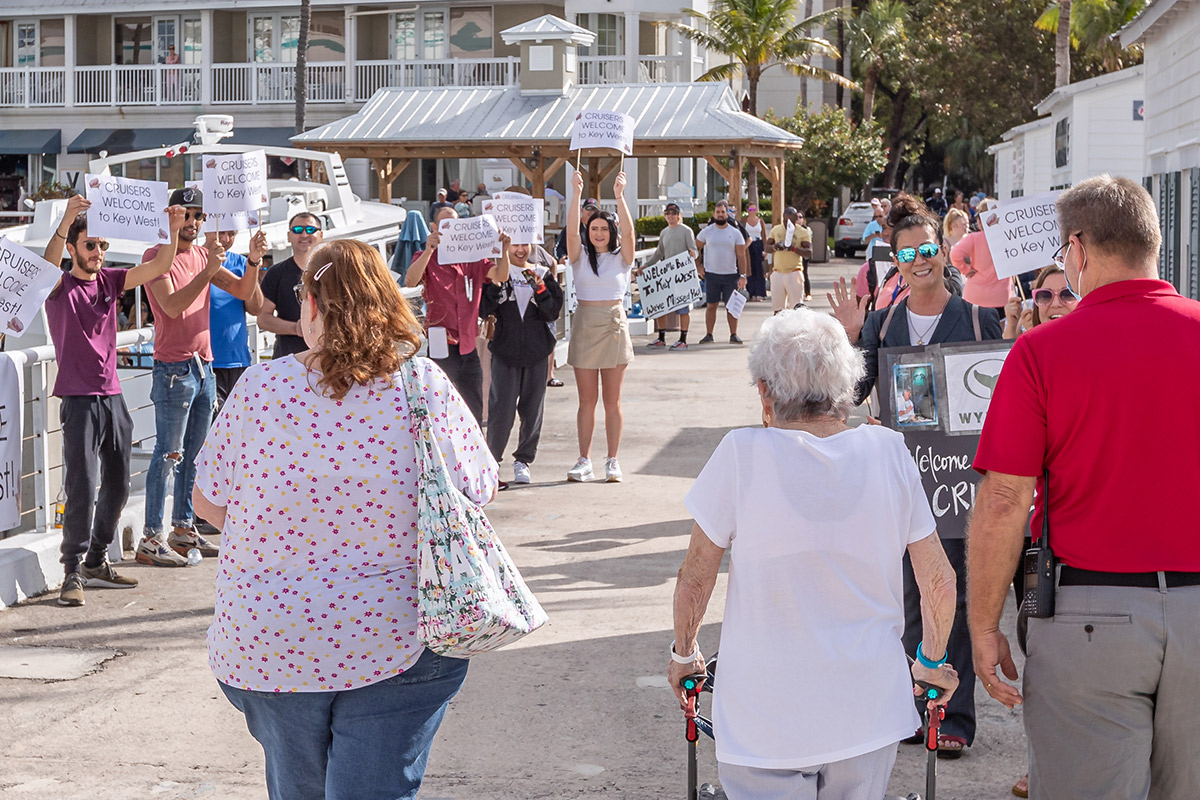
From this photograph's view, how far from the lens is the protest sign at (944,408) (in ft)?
17.6

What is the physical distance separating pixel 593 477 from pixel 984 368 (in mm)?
5733

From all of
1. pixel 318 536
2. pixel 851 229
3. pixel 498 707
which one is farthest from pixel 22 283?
pixel 851 229

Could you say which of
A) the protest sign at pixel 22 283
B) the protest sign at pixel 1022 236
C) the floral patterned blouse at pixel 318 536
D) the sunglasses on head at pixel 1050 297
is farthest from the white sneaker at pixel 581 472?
the floral patterned blouse at pixel 318 536

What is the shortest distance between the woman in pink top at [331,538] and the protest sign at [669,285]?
14.9m

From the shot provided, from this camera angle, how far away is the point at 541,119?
90.2 feet

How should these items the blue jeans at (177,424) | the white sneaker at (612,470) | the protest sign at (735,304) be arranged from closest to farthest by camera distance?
1. the blue jeans at (177,424)
2. the white sneaker at (612,470)
3. the protest sign at (735,304)

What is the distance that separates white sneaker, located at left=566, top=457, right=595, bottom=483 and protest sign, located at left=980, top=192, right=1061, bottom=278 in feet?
16.1

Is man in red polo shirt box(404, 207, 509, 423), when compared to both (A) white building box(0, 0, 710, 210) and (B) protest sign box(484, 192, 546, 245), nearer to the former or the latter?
(B) protest sign box(484, 192, 546, 245)

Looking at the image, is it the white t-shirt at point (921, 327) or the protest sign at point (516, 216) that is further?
the protest sign at point (516, 216)

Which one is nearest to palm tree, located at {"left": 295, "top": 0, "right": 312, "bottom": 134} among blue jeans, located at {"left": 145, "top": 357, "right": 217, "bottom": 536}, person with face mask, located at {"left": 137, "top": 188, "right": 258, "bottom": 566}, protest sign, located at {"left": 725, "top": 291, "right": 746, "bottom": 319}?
protest sign, located at {"left": 725, "top": 291, "right": 746, "bottom": 319}

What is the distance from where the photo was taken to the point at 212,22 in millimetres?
42156

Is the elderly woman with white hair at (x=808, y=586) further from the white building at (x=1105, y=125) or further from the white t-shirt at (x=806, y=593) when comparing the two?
the white building at (x=1105, y=125)

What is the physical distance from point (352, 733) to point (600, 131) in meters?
9.64

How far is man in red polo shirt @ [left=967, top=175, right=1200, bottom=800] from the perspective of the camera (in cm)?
331
